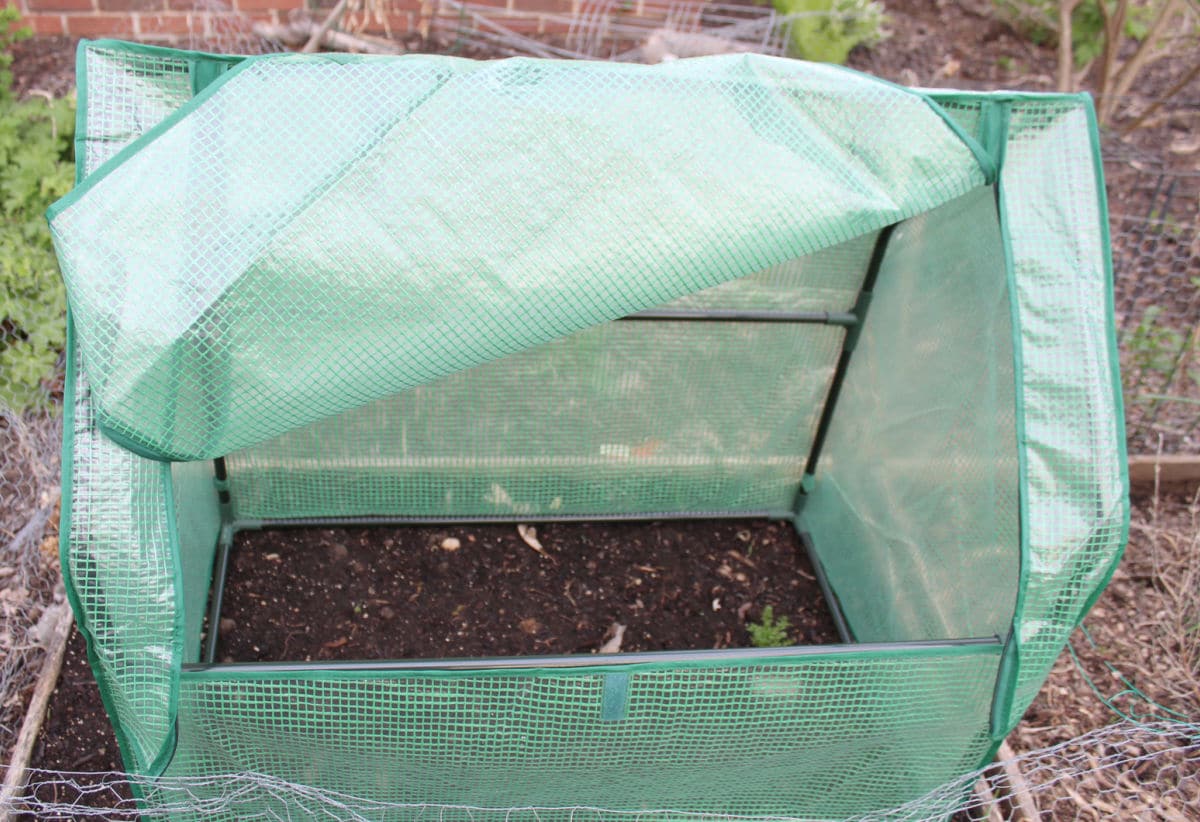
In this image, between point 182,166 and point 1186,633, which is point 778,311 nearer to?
point 1186,633

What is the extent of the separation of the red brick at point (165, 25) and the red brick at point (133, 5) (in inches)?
1.4

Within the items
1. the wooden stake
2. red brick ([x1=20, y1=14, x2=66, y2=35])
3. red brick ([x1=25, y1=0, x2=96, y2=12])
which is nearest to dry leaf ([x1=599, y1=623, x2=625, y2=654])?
the wooden stake

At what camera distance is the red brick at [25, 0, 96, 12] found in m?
4.94

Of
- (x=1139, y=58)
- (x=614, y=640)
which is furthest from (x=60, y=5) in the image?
(x=1139, y=58)

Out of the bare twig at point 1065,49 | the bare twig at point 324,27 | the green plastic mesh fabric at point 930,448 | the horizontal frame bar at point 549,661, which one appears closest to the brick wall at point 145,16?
the bare twig at point 324,27

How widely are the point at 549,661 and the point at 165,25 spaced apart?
460 centimetres

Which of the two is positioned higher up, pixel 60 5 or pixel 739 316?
pixel 60 5

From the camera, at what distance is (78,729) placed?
→ 8.42 feet

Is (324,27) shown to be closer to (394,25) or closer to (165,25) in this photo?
(394,25)

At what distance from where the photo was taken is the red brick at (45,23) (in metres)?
4.99

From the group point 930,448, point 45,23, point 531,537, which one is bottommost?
point 531,537

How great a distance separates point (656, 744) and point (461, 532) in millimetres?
1424

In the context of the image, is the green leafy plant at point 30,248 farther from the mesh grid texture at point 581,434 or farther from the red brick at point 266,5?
the red brick at point 266,5

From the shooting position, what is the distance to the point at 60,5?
4949mm
